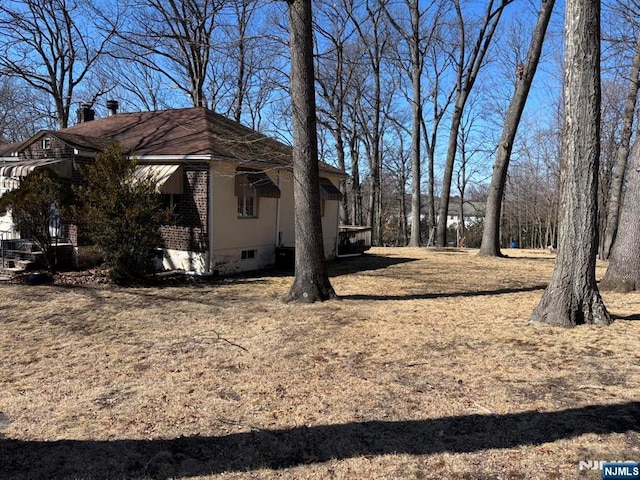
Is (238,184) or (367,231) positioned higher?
(238,184)

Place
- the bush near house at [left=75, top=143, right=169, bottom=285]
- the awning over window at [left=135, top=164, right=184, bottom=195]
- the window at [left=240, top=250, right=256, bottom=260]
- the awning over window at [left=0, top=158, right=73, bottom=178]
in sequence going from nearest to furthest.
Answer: the bush near house at [left=75, top=143, right=169, bottom=285] < the awning over window at [left=135, top=164, right=184, bottom=195] < the awning over window at [left=0, top=158, right=73, bottom=178] < the window at [left=240, top=250, right=256, bottom=260]

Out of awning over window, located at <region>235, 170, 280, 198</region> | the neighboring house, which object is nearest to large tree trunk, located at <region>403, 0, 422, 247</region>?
awning over window, located at <region>235, 170, 280, 198</region>

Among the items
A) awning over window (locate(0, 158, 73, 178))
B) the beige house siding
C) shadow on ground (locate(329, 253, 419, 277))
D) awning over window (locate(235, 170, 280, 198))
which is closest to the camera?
awning over window (locate(0, 158, 73, 178))

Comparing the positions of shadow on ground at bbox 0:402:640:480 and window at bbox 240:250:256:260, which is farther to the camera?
window at bbox 240:250:256:260

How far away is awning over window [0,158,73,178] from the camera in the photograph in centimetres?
1178

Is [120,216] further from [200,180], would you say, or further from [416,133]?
[416,133]

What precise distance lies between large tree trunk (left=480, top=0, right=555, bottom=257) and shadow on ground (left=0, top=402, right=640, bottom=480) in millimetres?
14327

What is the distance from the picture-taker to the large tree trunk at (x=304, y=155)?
8.28 meters

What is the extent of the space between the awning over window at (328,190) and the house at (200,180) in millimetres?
1182

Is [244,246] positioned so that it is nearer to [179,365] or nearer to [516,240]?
[179,365]

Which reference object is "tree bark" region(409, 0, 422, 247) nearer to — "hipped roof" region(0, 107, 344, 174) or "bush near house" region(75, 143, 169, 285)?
"hipped roof" region(0, 107, 344, 174)

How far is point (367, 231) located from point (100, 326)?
46.1ft

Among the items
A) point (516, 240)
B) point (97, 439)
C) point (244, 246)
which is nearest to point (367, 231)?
point (244, 246)

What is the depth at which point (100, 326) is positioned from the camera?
23.1 feet
